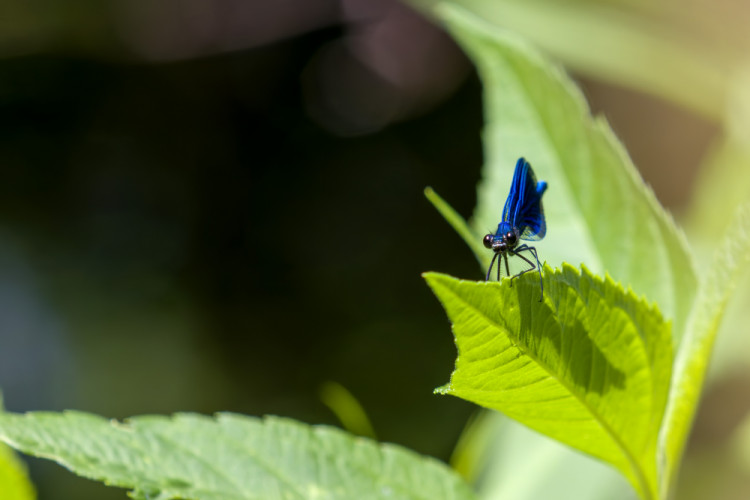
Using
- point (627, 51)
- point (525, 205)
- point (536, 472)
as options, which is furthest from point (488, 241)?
point (627, 51)

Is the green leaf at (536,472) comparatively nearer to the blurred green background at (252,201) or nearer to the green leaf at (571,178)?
the green leaf at (571,178)

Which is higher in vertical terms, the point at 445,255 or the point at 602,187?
the point at 602,187

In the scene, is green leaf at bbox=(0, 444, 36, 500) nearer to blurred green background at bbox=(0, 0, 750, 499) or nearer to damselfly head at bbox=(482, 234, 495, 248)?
damselfly head at bbox=(482, 234, 495, 248)

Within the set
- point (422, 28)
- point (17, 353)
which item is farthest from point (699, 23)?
point (17, 353)

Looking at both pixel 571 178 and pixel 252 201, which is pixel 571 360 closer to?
pixel 571 178

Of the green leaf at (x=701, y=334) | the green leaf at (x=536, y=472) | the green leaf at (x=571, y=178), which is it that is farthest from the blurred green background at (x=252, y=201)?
the green leaf at (x=701, y=334)

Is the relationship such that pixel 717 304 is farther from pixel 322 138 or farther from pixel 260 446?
pixel 322 138
